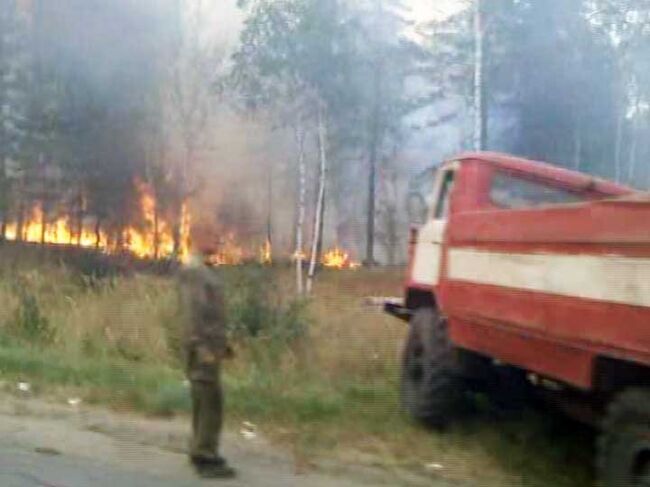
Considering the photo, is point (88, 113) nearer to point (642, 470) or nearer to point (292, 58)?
point (292, 58)

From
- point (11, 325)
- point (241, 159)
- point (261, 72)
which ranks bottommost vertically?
point (11, 325)

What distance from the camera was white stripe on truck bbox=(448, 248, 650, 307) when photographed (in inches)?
191

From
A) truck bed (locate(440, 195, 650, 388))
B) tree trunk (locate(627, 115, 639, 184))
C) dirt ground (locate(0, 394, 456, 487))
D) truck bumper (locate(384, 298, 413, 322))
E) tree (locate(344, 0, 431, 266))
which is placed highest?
tree (locate(344, 0, 431, 266))

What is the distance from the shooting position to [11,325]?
12.0m

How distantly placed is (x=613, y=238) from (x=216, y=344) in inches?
95.7

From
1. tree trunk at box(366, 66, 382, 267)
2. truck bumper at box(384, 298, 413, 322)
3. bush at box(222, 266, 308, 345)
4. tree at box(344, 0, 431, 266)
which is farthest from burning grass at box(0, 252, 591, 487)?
tree at box(344, 0, 431, 266)

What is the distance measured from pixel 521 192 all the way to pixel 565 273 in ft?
7.08

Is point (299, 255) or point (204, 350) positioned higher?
point (299, 255)

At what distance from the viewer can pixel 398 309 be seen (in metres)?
8.71

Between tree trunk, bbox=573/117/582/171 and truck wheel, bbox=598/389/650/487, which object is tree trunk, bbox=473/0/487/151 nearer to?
tree trunk, bbox=573/117/582/171

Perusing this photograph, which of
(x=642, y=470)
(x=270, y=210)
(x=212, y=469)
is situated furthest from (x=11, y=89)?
(x=642, y=470)

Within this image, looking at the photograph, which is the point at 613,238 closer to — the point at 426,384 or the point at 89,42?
the point at 426,384

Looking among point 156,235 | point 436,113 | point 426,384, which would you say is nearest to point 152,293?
→ point 156,235

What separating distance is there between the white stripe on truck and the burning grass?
4.05 ft
